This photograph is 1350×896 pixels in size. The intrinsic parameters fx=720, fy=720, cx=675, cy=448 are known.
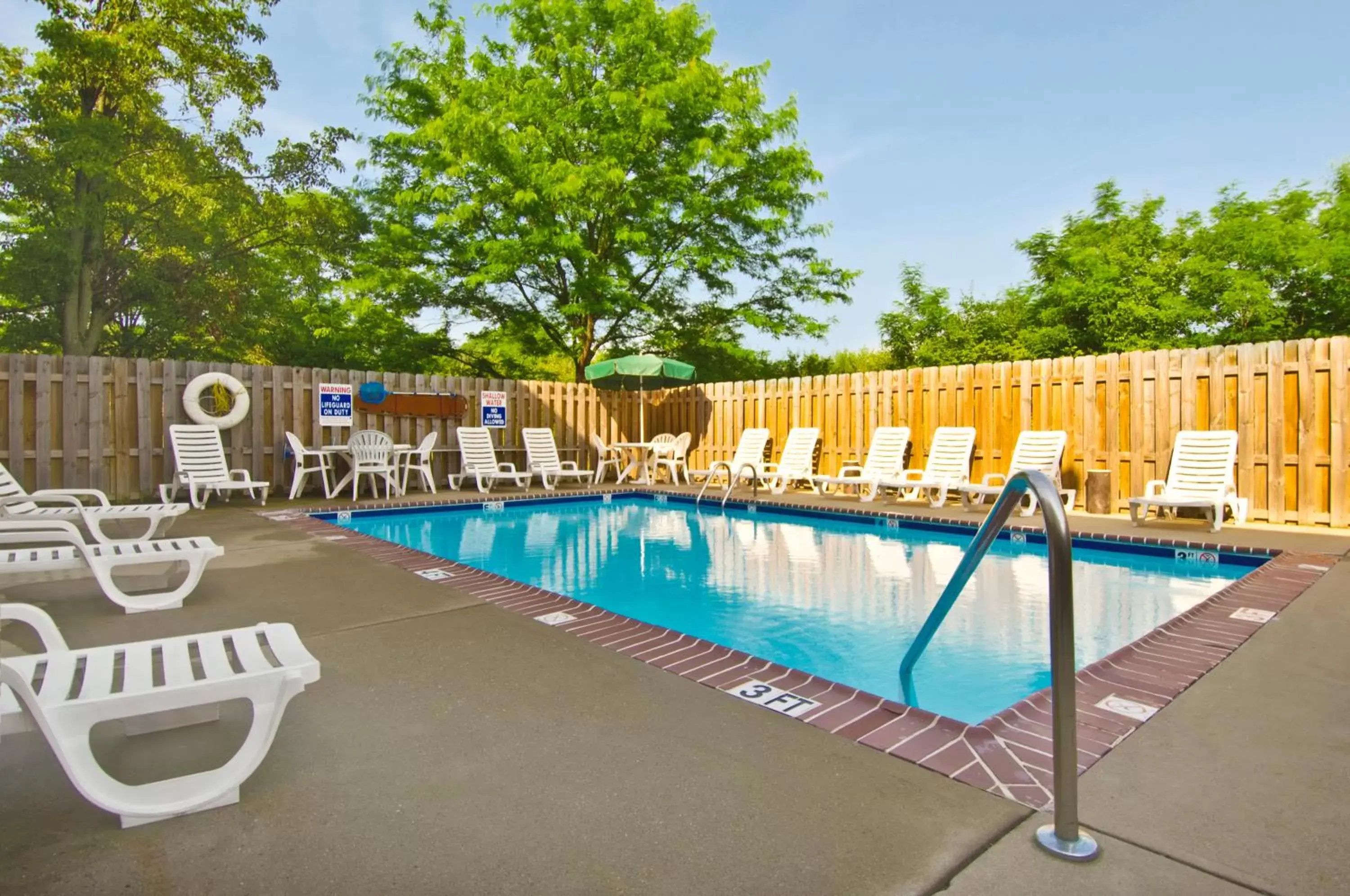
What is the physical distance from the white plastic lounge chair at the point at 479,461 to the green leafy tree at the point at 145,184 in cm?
928

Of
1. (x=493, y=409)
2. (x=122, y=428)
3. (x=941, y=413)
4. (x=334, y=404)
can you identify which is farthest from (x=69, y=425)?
(x=941, y=413)

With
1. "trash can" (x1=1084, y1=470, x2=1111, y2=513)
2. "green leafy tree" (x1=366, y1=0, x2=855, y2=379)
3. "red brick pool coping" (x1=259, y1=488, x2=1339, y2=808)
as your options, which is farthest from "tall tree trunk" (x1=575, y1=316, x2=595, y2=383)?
"red brick pool coping" (x1=259, y1=488, x2=1339, y2=808)

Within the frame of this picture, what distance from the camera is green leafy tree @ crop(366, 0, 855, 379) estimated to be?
15.3m

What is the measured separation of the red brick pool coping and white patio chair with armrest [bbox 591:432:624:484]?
7.64m

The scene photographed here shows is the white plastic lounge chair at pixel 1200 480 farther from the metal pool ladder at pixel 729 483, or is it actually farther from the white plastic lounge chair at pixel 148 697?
the white plastic lounge chair at pixel 148 697

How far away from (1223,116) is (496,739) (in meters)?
20.9

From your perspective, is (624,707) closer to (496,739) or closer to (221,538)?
(496,739)

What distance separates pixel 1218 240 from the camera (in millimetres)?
20703

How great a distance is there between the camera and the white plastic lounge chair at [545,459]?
35.4 ft

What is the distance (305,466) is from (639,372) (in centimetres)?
486

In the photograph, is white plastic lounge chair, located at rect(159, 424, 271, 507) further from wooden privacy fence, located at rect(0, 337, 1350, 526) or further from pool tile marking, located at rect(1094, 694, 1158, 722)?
pool tile marking, located at rect(1094, 694, 1158, 722)

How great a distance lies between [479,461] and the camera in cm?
1072

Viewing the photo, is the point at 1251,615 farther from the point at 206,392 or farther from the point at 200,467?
the point at 206,392

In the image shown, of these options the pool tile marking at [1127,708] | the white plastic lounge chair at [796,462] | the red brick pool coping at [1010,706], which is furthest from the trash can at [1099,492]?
the pool tile marking at [1127,708]
